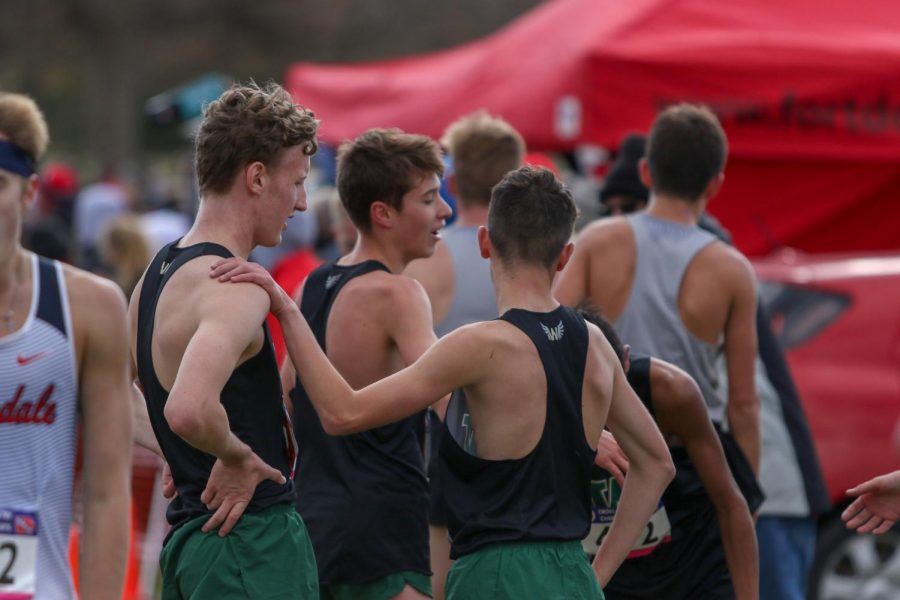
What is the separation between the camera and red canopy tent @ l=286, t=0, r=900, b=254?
9.00 metres

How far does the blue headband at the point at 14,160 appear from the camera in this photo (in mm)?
3615

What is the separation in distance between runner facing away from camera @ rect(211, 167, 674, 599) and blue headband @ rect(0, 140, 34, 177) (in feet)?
2.38

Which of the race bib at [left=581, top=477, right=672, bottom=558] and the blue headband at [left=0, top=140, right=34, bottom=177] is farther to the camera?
the race bib at [left=581, top=477, right=672, bottom=558]

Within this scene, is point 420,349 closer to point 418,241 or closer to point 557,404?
point 418,241

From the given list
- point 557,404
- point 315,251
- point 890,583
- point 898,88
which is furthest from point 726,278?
point 315,251

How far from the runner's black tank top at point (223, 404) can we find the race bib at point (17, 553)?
332mm

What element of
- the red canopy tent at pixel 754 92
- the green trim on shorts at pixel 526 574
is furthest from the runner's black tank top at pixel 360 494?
the red canopy tent at pixel 754 92

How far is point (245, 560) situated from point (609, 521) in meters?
1.21

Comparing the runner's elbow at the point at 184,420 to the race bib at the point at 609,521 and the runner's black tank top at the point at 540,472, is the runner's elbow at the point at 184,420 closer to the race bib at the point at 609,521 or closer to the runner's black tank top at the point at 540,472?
the runner's black tank top at the point at 540,472

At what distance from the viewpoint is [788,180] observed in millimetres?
9602

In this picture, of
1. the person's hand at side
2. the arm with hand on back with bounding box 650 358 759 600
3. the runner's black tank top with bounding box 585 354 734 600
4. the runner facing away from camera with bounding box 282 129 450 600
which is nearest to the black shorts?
the runner's black tank top with bounding box 585 354 734 600

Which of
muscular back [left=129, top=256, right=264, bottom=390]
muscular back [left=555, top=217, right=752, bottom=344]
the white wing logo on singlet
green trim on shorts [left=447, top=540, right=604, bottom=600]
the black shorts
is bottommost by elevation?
the black shorts

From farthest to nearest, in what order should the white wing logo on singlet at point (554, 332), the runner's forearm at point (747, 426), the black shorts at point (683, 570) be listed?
the runner's forearm at point (747, 426)
the black shorts at point (683, 570)
the white wing logo on singlet at point (554, 332)

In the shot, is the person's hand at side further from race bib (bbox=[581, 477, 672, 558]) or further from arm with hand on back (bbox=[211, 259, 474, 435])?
arm with hand on back (bbox=[211, 259, 474, 435])
